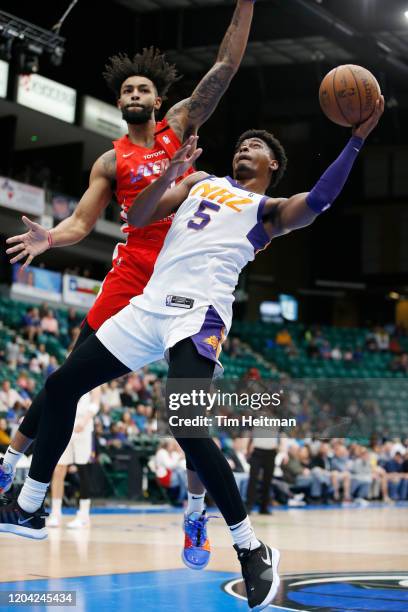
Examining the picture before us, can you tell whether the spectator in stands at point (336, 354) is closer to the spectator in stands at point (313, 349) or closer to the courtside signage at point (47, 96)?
the spectator in stands at point (313, 349)

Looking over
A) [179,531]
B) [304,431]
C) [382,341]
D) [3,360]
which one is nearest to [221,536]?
[179,531]

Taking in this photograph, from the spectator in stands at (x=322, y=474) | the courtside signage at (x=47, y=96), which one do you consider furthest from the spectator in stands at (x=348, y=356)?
the courtside signage at (x=47, y=96)

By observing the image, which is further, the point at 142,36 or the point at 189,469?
the point at 142,36

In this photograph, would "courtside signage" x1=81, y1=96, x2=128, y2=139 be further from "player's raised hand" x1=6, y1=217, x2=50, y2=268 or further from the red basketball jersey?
"player's raised hand" x1=6, y1=217, x2=50, y2=268

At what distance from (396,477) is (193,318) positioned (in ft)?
55.3

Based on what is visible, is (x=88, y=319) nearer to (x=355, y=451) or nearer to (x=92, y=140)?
(x=355, y=451)

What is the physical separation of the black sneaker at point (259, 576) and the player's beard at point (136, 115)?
2.40m

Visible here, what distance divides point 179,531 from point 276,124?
2347cm

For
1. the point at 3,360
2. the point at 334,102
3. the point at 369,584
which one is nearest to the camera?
the point at 334,102

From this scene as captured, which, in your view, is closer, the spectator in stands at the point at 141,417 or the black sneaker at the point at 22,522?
the black sneaker at the point at 22,522

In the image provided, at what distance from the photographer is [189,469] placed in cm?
490

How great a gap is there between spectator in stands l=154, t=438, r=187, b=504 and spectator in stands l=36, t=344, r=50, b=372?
3.60 m

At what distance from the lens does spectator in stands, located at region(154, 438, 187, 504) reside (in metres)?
14.5

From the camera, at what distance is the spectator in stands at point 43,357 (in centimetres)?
1748
